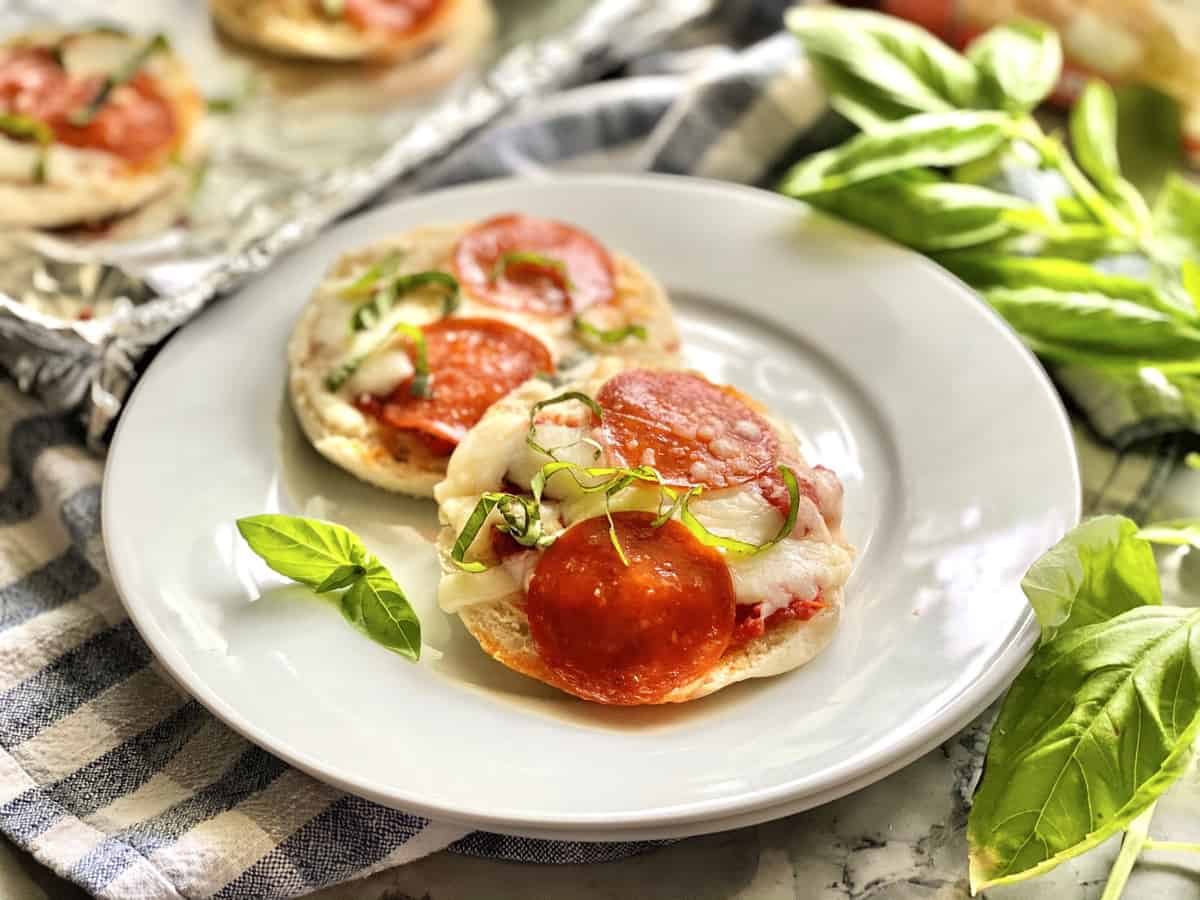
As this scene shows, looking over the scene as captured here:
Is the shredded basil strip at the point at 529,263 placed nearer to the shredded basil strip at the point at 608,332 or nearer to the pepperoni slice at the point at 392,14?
the shredded basil strip at the point at 608,332

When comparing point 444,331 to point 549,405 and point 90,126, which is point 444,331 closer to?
point 549,405

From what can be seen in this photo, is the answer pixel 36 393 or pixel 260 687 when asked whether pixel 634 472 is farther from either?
pixel 36 393

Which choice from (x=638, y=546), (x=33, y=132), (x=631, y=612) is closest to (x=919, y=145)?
(x=638, y=546)

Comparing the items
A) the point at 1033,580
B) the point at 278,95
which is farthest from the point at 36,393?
the point at 1033,580

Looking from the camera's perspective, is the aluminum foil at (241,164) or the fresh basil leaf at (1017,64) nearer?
the aluminum foil at (241,164)

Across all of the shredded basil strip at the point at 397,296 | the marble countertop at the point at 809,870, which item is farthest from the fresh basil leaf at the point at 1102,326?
the shredded basil strip at the point at 397,296

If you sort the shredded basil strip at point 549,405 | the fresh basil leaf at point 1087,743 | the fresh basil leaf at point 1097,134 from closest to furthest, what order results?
the fresh basil leaf at point 1087,743 → the shredded basil strip at point 549,405 → the fresh basil leaf at point 1097,134

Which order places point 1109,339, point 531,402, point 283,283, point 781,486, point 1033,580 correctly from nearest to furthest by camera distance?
point 1033,580
point 781,486
point 531,402
point 1109,339
point 283,283
